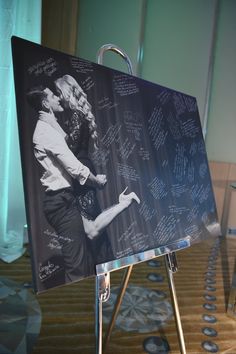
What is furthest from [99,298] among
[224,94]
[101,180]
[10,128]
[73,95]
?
[224,94]

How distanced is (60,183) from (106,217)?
16 cm

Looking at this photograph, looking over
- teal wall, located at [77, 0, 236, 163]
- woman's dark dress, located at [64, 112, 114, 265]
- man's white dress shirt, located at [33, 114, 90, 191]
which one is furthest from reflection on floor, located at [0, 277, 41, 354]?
teal wall, located at [77, 0, 236, 163]

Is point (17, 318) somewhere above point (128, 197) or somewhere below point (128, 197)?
below

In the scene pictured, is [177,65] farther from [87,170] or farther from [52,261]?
[52,261]

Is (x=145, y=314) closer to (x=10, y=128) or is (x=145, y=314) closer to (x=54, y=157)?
(x=54, y=157)

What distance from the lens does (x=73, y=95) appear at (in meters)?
0.71

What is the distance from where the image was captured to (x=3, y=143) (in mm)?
2000

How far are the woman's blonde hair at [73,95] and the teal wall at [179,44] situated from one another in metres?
2.00

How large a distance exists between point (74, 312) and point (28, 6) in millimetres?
2012

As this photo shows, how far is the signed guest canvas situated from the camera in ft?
2.00

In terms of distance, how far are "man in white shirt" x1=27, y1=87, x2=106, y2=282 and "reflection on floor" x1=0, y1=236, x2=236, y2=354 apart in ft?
2.72

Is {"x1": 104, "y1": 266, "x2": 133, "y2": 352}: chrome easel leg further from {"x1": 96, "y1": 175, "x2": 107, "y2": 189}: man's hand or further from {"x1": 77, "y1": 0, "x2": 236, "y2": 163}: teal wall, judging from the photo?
{"x1": 77, "y1": 0, "x2": 236, "y2": 163}: teal wall
